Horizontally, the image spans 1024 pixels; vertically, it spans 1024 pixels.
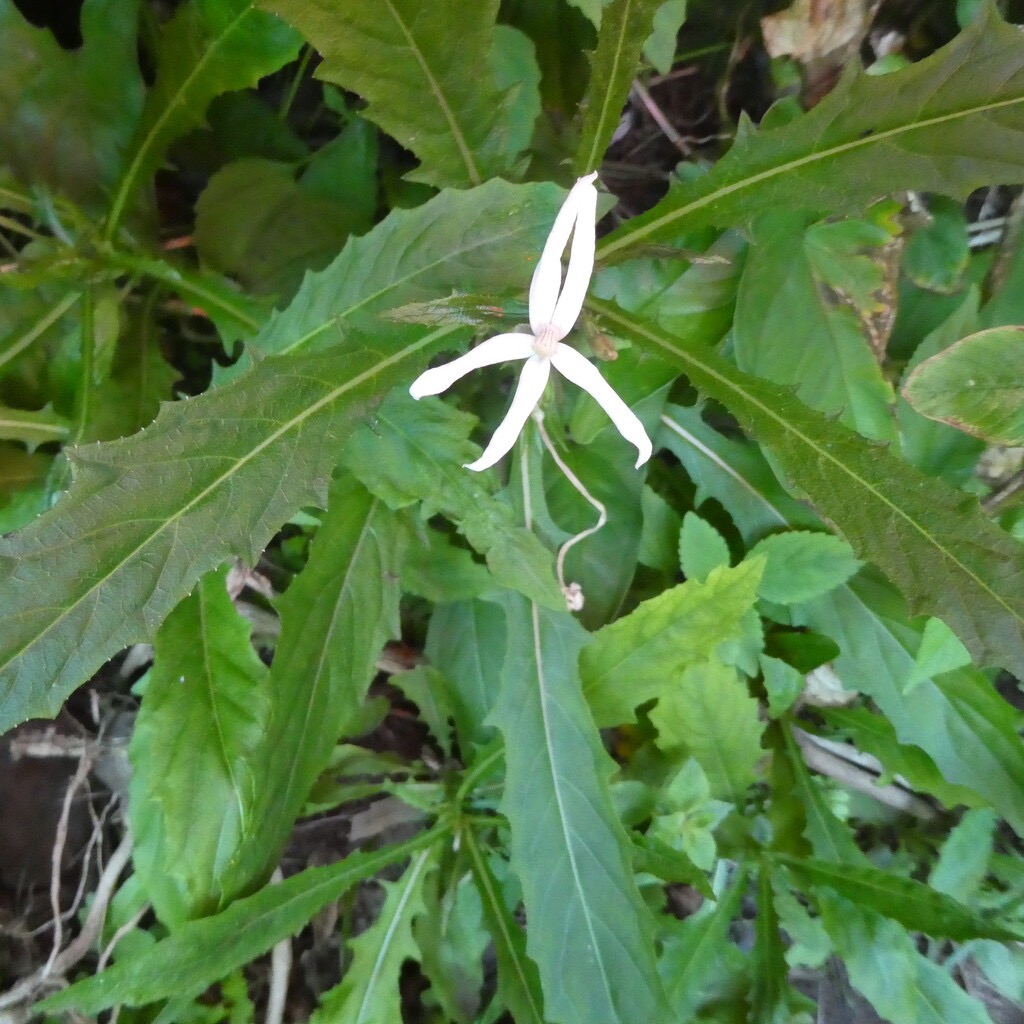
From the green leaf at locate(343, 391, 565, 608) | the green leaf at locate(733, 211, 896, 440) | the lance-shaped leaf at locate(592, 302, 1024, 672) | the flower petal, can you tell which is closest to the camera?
the flower petal

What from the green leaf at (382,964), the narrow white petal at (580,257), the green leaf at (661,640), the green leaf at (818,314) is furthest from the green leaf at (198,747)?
the green leaf at (818,314)

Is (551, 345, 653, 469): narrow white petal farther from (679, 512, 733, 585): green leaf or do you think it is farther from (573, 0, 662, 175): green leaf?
(679, 512, 733, 585): green leaf

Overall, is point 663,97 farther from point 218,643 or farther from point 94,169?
point 218,643

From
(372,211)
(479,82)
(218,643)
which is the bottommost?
(218,643)

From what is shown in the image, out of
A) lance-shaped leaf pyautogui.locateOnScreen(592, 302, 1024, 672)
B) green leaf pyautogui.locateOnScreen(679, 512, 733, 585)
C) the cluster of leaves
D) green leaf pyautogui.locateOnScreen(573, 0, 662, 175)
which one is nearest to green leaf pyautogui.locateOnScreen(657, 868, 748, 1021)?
the cluster of leaves

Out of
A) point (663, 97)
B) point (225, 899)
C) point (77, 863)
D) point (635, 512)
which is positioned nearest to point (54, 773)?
point (77, 863)

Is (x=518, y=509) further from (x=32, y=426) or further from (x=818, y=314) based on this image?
(x=32, y=426)
